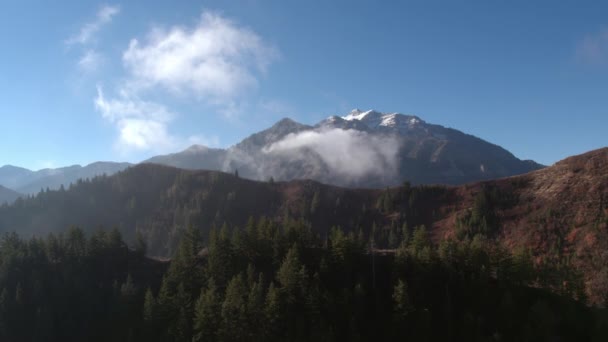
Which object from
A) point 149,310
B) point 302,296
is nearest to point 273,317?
point 302,296

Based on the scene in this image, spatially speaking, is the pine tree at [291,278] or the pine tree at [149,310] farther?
the pine tree at [149,310]

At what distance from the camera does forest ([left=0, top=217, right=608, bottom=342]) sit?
2584 inches

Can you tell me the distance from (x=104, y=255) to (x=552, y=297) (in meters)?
93.3

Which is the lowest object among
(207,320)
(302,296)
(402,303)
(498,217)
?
(207,320)

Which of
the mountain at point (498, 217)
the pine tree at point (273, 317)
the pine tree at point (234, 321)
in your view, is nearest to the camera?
the pine tree at point (234, 321)

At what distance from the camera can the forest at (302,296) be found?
215 ft

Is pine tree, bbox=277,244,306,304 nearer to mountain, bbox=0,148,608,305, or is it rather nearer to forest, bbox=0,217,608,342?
forest, bbox=0,217,608,342

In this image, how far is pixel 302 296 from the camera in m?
69.5

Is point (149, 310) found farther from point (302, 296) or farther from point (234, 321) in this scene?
point (302, 296)

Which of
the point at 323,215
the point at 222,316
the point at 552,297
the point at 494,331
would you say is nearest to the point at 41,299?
the point at 222,316

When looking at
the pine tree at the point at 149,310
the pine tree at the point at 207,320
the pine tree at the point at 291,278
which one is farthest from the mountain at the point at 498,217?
the pine tree at the point at 149,310

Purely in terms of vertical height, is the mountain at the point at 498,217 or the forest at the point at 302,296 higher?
the mountain at the point at 498,217

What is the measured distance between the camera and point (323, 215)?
18650 cm

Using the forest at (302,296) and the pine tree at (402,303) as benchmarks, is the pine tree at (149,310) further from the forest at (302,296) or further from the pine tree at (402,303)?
the pine tree at (402,303)
